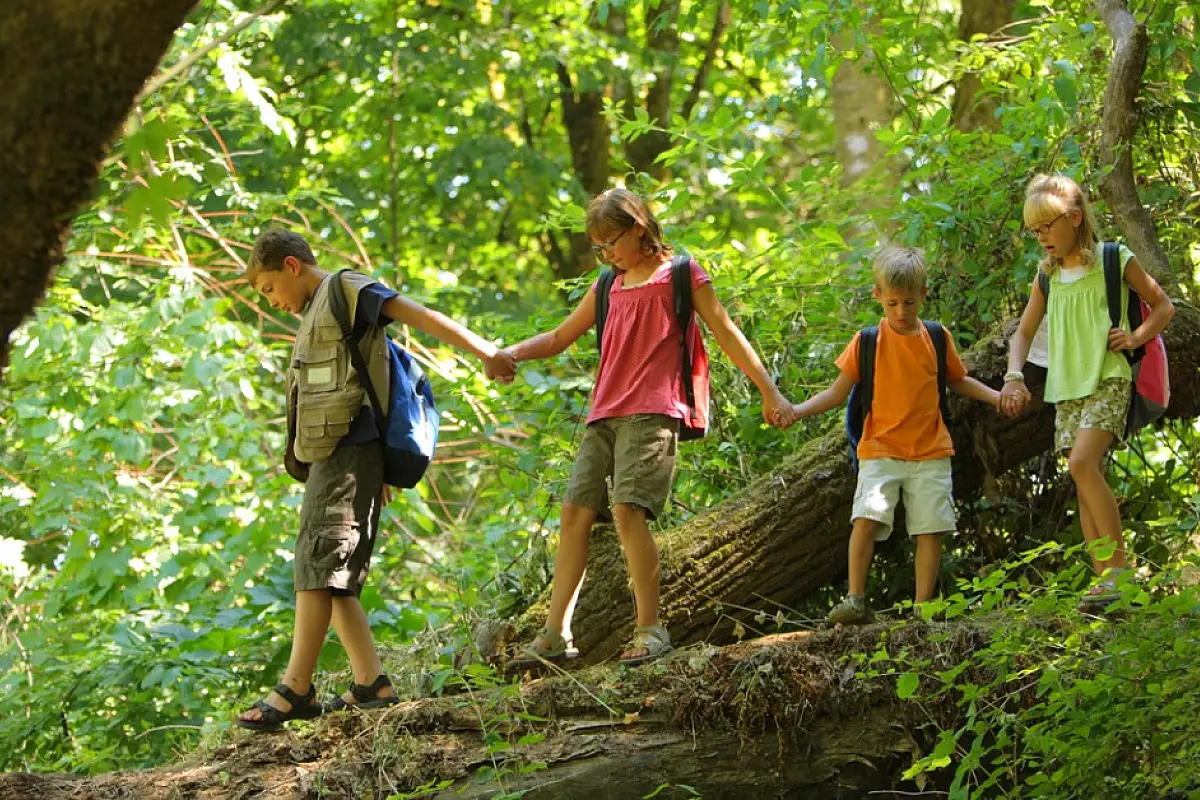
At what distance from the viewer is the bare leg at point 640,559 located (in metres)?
4.57

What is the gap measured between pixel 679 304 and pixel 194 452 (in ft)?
16.2

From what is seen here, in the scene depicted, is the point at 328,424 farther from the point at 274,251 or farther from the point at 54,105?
the point at 54,105

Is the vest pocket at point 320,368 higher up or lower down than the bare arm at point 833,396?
higher up

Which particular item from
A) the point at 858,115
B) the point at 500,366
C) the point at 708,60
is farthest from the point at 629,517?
the point at 708,60

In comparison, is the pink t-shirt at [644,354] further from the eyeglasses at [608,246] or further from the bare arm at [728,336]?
the eyeglasses at [608,246]

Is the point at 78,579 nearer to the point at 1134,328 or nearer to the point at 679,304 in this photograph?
the point at 679,304

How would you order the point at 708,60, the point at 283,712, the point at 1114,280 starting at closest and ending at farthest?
the point at 283,712 → the point at 1114,280 → the point at 708,60

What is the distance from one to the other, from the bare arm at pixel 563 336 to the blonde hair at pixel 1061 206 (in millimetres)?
1748

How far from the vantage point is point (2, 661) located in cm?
743

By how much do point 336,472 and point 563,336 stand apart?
3.47ft

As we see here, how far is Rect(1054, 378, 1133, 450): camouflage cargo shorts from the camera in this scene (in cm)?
475

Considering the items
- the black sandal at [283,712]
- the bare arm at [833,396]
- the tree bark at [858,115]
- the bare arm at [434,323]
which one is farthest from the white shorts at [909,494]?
the tree bark at [858,115]

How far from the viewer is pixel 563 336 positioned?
5.03 meters

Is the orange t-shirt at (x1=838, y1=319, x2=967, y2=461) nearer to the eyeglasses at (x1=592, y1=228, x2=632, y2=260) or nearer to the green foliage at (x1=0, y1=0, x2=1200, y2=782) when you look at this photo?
the green foliage at (x1=0, y1=0, x2=1200, y2=782)
